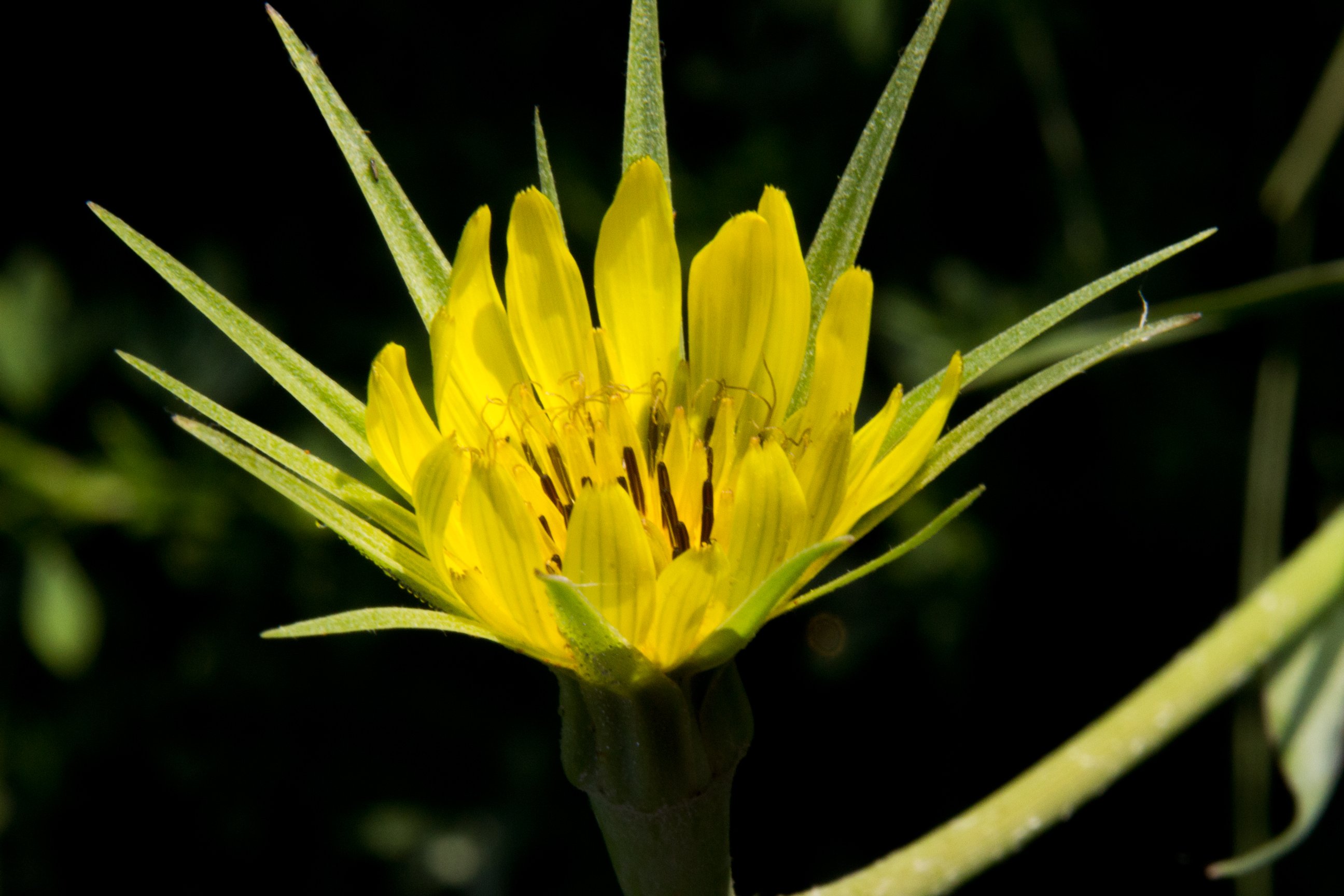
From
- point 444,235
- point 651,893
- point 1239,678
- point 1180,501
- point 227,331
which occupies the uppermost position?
point 444,235

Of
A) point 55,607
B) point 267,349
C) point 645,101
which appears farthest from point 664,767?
point 55,607

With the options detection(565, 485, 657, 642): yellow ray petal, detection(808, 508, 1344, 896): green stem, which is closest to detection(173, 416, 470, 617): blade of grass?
detection(565, 485, 657, 642): yellow ray petal

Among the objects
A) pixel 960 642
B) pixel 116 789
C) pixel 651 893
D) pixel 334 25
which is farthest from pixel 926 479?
pixel 116 789

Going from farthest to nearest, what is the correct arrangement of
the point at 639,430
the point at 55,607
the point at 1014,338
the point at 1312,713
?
the point at 55,607
the point at 1312,713
the point at 639,430
the point at 1014,338

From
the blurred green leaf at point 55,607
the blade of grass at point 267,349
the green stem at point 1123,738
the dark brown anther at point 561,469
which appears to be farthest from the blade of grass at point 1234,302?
the blurred green leaf at point 55,607

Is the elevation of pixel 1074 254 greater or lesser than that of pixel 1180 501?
greater

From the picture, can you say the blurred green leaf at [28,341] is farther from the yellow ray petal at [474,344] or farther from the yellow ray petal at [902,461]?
the yellow ray petal at [902,461]

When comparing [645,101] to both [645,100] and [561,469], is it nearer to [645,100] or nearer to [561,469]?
Answer: [645,100]

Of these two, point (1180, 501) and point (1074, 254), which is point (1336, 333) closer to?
point (1180, 501)
